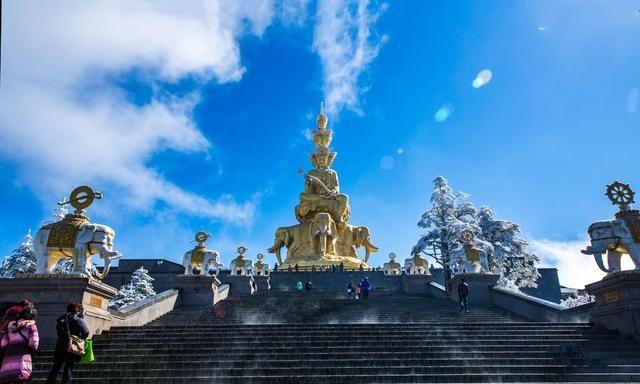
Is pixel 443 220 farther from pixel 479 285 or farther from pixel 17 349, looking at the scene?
pixel 17 349

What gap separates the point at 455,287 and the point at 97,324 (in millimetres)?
11678

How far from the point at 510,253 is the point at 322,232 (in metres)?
12.6

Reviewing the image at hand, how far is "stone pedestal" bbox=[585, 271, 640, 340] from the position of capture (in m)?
9.05

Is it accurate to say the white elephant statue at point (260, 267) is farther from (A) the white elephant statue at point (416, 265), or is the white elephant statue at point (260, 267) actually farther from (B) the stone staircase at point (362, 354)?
(B) the stone staircase at point (362, 354)

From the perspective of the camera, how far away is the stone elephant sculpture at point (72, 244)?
983 centimetres

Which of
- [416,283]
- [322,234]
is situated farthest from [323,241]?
[416,283]

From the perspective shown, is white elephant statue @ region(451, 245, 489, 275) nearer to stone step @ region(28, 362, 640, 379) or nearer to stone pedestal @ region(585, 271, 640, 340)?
stone pedestal @ region(585, 271, 640, 340)

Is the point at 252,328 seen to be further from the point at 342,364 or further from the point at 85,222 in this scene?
the point at 85,222

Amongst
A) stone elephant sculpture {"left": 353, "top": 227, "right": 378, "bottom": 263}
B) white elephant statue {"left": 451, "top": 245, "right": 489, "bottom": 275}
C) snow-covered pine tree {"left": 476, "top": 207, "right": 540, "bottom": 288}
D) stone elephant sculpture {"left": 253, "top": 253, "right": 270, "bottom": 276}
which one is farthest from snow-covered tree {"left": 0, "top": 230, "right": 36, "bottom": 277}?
snow-covered pine tree {"left": 476, "top": 207, "right": 540, "bottom": 288}

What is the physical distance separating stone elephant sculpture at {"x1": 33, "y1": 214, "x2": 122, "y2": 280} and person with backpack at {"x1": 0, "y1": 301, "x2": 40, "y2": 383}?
527cm

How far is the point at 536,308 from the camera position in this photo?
12.1 m

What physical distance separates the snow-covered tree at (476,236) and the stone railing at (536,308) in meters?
12.5

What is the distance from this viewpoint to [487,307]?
570 inches

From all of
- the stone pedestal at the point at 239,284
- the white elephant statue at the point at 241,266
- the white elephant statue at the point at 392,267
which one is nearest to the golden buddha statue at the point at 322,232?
the white elephant statue at the point at 392,267
